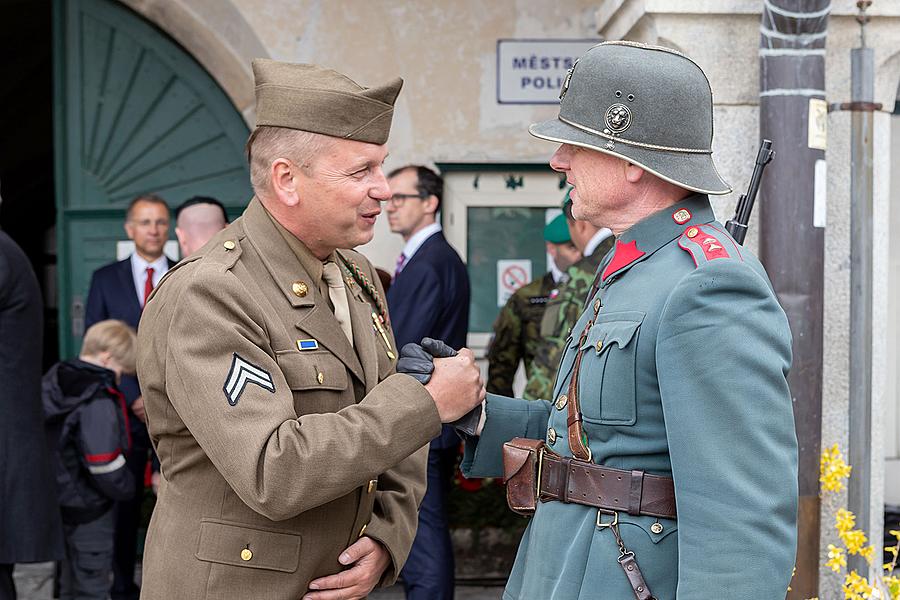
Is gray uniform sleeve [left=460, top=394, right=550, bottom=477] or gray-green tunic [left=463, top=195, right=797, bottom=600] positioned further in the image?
gray uniform sleeve [left=460, top=394, right=550, bottom=477]

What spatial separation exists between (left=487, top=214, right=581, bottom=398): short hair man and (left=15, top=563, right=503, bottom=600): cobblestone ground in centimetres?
107

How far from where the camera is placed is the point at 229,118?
20.3ft

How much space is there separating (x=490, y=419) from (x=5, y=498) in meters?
2.24

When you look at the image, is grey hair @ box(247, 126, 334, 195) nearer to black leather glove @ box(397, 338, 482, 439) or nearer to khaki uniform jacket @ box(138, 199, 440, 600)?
khaki uniform jacket @ box(138, 199, 440, 600)

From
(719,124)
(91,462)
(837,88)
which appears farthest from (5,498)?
(837,88)

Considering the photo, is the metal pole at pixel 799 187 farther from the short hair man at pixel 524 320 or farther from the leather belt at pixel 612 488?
the leather belt at pixel 612 488

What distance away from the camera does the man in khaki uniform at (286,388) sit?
1966 mm

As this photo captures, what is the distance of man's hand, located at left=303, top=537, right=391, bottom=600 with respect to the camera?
7.20ft

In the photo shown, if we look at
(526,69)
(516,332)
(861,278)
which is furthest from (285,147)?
(526,69)

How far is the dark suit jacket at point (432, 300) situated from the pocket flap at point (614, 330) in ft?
8.15

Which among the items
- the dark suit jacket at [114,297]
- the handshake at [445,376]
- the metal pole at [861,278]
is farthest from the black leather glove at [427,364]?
the dark suit jacket at [114,297]

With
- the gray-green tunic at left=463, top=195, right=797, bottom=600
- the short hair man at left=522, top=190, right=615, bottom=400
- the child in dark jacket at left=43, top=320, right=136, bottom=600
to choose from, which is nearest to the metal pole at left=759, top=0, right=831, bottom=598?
the short hair man at left=522, top=190, right=615, bottom=400

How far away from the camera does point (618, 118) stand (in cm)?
192

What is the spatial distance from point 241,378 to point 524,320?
114 inches
